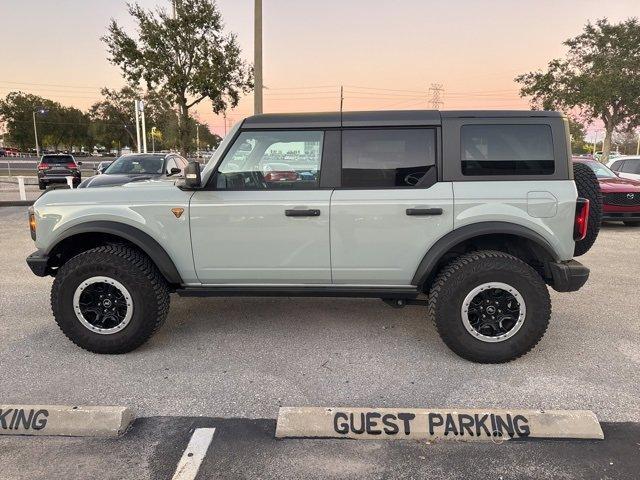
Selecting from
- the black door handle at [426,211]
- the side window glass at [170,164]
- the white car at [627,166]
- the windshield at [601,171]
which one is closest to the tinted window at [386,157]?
the black door handle at [426,211]

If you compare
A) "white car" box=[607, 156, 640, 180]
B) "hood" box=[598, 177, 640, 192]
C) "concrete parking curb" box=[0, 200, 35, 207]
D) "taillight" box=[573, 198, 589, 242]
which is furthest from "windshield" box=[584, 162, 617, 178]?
"concrete parking curb" box=[0, 200, 35, 207]

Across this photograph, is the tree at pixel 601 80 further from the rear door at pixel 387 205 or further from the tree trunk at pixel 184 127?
the rear door at pixel 387 205

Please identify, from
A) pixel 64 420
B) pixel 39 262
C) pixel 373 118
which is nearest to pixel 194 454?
pixel 64 420

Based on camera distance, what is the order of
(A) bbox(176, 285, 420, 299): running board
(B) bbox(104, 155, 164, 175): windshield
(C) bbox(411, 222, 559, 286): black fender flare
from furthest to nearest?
(B) bbox(104, 155, 164, 175): windshield
(A) bbox(176, 285, 420, 299): running board
(C) bbox(411, 222, 559, 286): black fender flare

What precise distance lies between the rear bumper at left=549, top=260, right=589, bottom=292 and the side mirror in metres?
2.79

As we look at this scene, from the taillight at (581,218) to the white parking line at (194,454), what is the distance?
294cm

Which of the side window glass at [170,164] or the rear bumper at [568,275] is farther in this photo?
the side window glass at [170,164]

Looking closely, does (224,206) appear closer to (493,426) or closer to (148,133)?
(493,426)

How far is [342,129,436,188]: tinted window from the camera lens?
3574 millimetres

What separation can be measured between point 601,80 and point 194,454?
28.6 meters

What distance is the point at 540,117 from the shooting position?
3.52 meters

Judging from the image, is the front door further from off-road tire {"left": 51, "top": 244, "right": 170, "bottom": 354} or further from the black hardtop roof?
off-road tire {"left": 51, "top": 244, "right": 170, "bottom": 354}

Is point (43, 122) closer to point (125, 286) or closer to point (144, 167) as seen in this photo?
point (144, 167)

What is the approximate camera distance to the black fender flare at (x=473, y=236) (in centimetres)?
346
